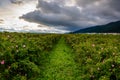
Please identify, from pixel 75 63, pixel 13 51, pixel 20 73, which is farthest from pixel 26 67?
pixel 75 63

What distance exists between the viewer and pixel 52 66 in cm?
1712

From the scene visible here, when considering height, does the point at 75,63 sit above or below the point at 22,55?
below

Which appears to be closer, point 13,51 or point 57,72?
point 13,51

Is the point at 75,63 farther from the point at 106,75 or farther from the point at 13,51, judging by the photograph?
the point at 106,75

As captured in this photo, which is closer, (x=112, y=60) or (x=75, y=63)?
(x=112, y=60)

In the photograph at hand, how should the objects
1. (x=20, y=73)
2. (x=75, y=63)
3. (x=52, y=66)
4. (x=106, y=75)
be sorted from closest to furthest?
1. (x=106, y=75)
2. (x=20, y=73)
3. (x=52, y=66)
4. (x=75, y=63)

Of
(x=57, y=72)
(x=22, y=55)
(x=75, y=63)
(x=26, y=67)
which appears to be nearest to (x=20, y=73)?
(x=26, y=67)

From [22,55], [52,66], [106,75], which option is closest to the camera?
[106,75]

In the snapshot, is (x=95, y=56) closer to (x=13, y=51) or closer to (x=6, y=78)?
(x=13, y=51)

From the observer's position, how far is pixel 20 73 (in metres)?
12.6

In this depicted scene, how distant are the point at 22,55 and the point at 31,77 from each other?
5.06 ft

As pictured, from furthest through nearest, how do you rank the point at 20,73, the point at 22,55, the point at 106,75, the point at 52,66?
the point at 52,66
the point at 22,55
the point at 20,73
the point at 106,75

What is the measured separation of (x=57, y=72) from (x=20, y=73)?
328 centimetres

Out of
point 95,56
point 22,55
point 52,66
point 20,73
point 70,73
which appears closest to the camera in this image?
point 20,73
